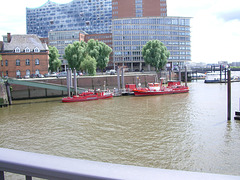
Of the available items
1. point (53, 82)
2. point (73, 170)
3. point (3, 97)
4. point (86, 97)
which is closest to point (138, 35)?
point (53, 82)

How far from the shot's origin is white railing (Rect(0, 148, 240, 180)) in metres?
1.86

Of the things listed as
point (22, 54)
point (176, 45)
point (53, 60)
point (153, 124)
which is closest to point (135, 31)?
point (176, 45)

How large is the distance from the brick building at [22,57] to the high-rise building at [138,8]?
6742cm

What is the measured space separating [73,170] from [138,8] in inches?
5058

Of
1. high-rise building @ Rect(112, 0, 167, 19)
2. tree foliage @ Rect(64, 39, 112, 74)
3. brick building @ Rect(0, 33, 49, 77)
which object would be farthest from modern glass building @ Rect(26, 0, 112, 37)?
brick building @ Rect(0, 33, 49, 77)

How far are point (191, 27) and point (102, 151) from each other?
108739mm

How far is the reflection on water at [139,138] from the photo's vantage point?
549 inches

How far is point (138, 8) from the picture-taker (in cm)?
Answer: 12375

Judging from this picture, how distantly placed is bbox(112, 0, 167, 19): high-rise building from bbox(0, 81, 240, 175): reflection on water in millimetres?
102984

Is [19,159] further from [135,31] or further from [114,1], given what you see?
[114,1]

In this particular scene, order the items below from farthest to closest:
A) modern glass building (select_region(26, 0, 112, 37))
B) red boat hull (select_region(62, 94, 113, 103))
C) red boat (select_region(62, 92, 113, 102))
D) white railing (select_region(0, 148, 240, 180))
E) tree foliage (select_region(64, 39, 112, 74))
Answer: modern glass building (select_region(26, 0, 112, 37))
tree foliage (select_region(64, 39, 112, 74))
red boat (select_region(62, 92, 113, 102))
red boat hull (select_region(62, 94, 113, 103))
white railing (select_region(0, 148, 240, 180))

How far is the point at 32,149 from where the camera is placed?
16531 mm

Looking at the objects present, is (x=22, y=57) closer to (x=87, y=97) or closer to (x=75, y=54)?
(x=75, y=54)

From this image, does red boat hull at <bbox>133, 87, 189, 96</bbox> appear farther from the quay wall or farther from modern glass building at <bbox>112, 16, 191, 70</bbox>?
modern glass building at <bbox>112, 16, 191, 70</bbox>
